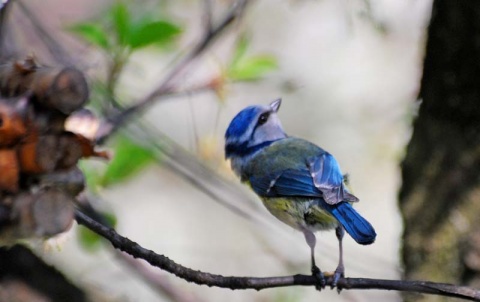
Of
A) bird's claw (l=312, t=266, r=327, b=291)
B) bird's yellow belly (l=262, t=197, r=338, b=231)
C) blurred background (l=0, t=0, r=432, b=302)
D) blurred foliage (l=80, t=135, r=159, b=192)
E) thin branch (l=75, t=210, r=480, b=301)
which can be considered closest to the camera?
thin branch (l=75, t=210, r=480, b=301)

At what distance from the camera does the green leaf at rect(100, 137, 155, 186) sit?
1976 millimetres

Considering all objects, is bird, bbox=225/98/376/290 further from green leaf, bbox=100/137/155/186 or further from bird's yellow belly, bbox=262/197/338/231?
green leaf, bbox=100/137/155/186

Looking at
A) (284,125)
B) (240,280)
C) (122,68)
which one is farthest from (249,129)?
(284,125)

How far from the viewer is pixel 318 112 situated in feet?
12.1

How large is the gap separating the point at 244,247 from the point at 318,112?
2.27 feet

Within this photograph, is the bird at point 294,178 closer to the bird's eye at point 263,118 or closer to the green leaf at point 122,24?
the bird's eye at point 263,118

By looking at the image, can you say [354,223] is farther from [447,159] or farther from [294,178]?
[447,159]

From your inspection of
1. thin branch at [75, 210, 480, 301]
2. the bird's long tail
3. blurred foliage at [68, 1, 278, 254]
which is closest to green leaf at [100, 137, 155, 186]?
blurred foliage at [68, 1, 278, 254]

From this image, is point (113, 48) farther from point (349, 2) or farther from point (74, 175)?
point (74, 175)

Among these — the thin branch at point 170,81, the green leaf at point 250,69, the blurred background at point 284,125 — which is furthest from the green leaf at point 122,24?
the blurred background at point 284,125

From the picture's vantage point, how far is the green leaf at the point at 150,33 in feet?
5.79

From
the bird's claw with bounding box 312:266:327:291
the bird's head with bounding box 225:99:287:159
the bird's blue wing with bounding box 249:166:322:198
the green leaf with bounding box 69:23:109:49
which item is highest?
the bird's head with bounding box 225:99:287:159

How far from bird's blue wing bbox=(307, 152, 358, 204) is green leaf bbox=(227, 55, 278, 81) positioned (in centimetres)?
33

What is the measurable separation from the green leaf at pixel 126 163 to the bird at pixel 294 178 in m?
0.24
